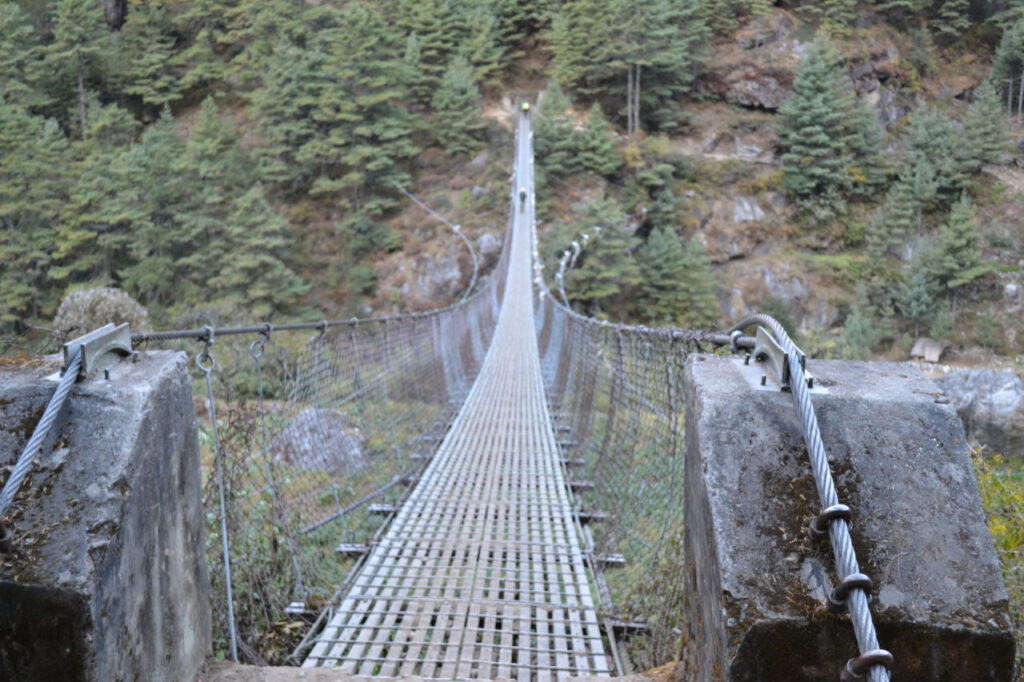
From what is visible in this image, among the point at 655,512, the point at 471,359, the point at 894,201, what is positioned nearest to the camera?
the point at 655,512

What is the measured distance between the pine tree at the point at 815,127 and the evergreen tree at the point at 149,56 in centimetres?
1610

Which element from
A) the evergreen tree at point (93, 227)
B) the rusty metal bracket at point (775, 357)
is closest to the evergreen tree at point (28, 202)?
the evergreen tree at point (93, 227)

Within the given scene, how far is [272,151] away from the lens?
17391mm

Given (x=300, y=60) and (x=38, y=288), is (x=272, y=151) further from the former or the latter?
(x=38, y=288)

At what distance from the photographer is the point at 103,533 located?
87 cm

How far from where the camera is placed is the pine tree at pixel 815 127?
695 inches

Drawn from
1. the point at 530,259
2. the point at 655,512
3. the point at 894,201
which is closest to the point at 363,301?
the point at 530,259

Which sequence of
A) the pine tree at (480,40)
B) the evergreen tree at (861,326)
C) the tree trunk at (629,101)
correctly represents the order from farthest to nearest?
the pine tree at (480,40) → the tree trunk at (629,101) → the evergreen tree at (861,326)

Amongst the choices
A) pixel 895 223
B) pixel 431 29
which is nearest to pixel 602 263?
pixel 895 223

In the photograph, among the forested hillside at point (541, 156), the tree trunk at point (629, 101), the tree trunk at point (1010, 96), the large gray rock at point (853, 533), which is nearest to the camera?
the large gray rock at point (853, 533)

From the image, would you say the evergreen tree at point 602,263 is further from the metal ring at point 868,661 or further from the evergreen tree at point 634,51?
the metal ring at point 868,661

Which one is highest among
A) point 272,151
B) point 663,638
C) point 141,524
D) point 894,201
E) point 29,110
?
point 29,110

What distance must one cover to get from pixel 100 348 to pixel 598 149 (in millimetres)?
17013

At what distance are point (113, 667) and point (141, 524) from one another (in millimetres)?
167
